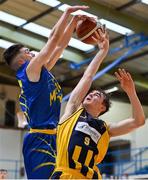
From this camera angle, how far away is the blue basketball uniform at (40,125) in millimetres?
4145

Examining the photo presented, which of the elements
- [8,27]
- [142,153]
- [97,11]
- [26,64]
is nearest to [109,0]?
[97,11]

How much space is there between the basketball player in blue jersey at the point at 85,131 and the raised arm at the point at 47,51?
0.49m

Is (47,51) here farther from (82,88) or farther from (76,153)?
(76,153)

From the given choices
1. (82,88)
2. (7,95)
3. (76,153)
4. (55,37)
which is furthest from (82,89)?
(7,95)

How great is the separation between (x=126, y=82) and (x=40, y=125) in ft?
2.87

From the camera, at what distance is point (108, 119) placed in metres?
22.8

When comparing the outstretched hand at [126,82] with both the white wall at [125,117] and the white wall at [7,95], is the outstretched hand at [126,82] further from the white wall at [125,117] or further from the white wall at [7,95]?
the white wall at [7,95]

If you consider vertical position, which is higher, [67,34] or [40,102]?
[67,34]

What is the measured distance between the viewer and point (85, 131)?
4.08m

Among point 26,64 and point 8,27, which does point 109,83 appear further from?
point 26,64

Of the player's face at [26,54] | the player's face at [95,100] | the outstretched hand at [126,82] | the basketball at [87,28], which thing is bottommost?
the player's face at [95,100]

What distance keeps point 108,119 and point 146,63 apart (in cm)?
368

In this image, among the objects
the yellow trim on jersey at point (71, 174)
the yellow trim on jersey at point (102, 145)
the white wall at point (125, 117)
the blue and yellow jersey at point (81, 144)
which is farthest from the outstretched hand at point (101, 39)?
the white wall at point (125, 117)

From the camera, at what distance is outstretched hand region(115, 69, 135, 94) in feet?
14.2
